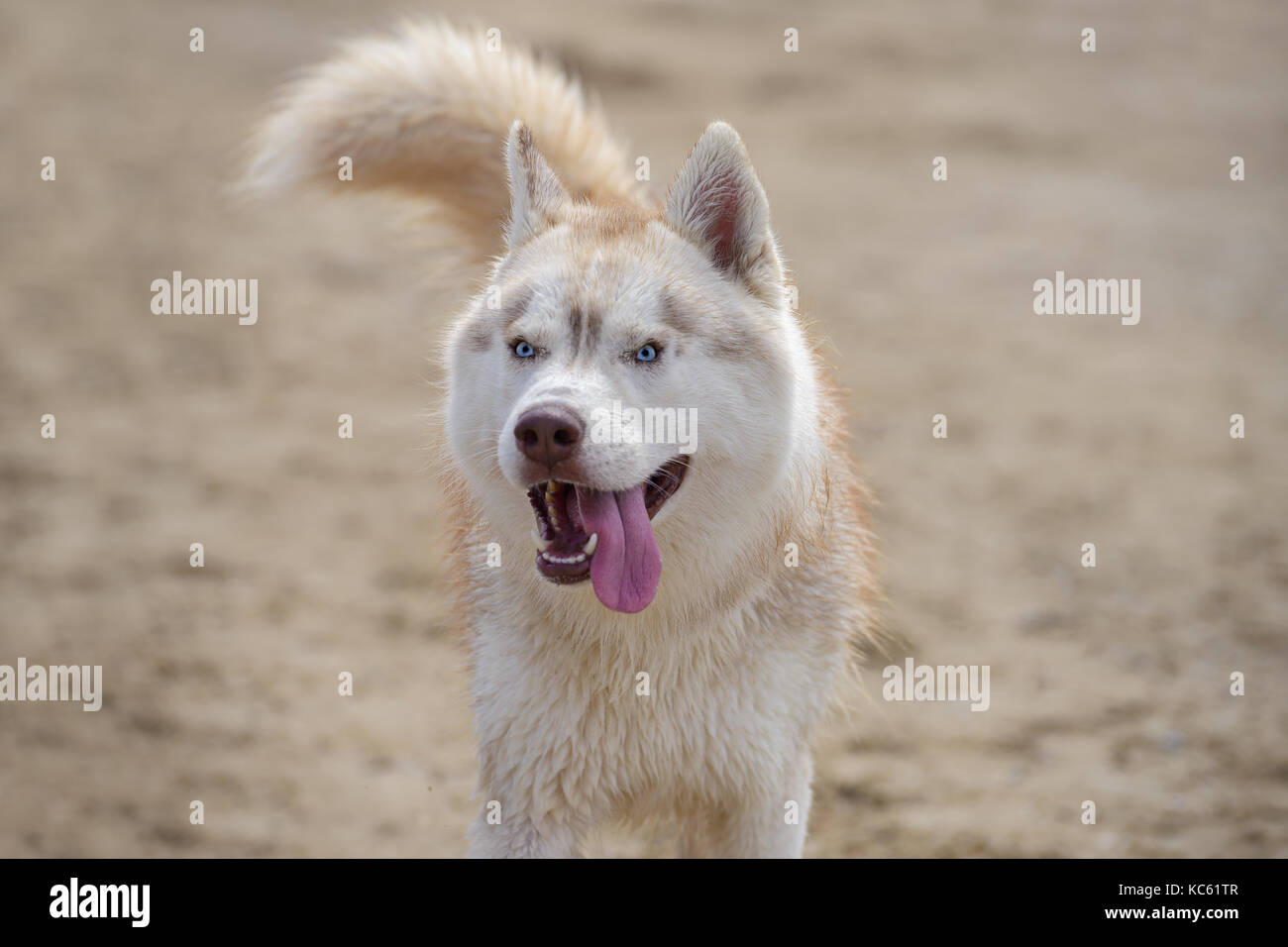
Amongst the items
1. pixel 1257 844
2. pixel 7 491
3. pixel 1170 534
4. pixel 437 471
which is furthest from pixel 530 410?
pixel 7 491

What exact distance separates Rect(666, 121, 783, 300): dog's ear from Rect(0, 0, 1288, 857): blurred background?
3.47 feet

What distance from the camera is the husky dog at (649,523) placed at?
3150 millimetres

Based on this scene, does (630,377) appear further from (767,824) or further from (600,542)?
(767,824)

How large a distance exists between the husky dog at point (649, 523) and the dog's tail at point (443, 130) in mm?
706

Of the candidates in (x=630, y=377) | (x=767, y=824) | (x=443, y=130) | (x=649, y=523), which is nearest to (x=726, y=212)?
(x=630, y=377)

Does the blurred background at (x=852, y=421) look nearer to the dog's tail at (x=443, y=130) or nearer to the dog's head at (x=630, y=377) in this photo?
the dog's tail at (x=443, y=130)

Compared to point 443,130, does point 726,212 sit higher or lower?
lower

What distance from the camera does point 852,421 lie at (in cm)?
750

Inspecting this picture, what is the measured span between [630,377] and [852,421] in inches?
177

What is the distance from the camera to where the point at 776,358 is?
3.39 m

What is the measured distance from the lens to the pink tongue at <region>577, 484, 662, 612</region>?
3.10m

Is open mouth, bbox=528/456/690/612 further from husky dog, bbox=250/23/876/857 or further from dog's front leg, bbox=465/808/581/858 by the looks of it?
dog's front leg, bbox=465/808/581/858

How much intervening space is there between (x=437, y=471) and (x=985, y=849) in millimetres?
2374

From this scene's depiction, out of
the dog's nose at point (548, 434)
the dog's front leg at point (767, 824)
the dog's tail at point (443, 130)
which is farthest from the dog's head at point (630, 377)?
the dog's tail at point (443, 130)
